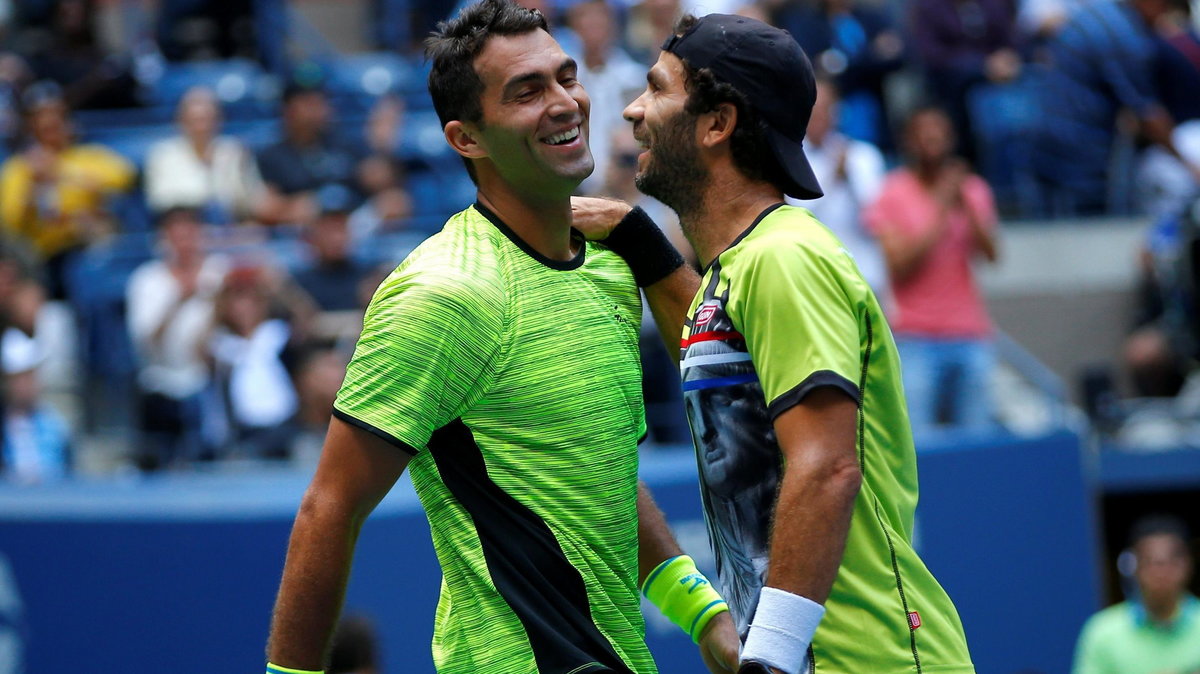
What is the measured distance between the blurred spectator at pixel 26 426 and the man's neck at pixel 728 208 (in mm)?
5129

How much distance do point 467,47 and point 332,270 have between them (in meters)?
4.93

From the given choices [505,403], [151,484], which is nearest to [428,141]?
[151,484]

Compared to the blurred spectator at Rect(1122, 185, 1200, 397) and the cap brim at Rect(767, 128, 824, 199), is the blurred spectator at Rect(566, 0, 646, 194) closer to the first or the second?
the blurred spectator at Rect(1122, 185, 1200, 397)

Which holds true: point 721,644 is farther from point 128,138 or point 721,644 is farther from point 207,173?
point 128,138

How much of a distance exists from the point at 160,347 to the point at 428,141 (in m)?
3.26

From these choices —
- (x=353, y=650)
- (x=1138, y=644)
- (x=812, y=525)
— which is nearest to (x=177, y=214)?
(x=353, y=650)

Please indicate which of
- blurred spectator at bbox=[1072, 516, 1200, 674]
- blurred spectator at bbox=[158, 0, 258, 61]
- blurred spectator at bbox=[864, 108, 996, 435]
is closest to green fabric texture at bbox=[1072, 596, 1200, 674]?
blurred spectator at bbox=[1072, 516, 1200, 674]

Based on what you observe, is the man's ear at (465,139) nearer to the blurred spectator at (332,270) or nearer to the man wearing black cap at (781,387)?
the man wearing black cap at (781,387)

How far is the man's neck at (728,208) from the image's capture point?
3.10 m

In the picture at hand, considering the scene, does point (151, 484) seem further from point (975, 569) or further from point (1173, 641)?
point (1173, 641)

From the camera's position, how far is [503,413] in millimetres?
3104

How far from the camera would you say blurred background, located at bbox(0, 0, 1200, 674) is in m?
6.97

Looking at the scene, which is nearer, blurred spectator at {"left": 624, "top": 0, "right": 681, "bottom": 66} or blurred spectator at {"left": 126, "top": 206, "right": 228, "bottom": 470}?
blurred spectator at {"left": 126, "top": 206, "right": 228, "bottom": 470}

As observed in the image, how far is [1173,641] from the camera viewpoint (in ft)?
24.6
